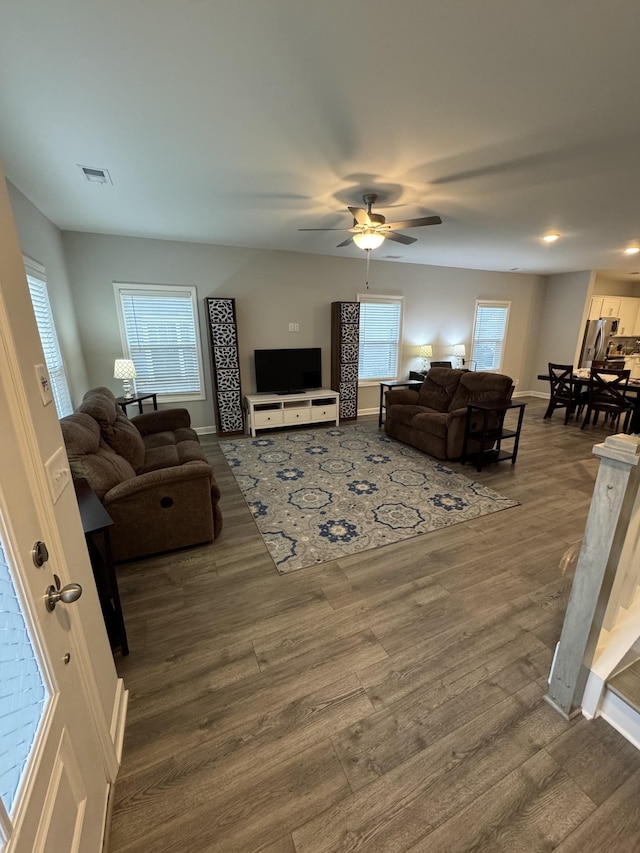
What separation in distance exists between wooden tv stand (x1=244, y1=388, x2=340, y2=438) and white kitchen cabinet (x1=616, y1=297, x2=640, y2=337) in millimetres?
7036

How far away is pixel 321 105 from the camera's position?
1.84 metres

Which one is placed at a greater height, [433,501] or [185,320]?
[185,320]

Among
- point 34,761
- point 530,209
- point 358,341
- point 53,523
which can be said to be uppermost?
point 530,209

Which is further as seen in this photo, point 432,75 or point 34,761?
point 432,75

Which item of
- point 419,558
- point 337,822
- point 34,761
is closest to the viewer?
point 34,761

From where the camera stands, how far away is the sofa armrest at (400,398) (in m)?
5.01

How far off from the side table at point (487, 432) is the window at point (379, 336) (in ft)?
8.49

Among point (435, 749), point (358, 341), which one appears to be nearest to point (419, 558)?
point (435, 749)

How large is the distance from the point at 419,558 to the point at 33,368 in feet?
7.93

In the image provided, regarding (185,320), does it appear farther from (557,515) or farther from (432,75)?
(557,515)

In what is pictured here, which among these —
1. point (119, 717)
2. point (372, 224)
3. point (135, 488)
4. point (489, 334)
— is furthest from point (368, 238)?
point (489, 334)

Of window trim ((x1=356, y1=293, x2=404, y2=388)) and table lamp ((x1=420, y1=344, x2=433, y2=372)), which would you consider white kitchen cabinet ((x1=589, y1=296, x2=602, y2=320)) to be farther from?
window trim ((x1=356, y1=293, x2=404, y2=388))

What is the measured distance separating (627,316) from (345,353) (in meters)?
7.06

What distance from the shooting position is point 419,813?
3.90ft
